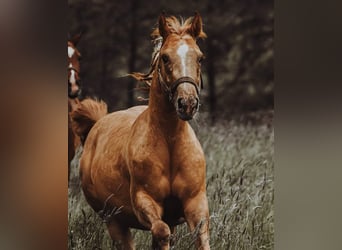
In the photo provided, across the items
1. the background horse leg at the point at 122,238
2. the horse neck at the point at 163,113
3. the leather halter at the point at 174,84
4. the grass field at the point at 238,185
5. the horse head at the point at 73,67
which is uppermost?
the horse head at the point at 73,67

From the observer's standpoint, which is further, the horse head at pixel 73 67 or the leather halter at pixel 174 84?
the horse head at pixel 73 67

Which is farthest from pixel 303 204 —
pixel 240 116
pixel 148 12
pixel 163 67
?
pixel 148 12

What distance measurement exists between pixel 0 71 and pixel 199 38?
2.78 ft

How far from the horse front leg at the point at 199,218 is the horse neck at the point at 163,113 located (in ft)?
0.96

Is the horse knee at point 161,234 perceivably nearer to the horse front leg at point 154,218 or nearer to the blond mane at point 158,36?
the horse front leg at point 154,218

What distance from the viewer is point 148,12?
2.41 metres

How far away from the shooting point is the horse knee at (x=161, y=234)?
2.36 meters

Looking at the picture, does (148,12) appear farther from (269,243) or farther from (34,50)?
(269,243)

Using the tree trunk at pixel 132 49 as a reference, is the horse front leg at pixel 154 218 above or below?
below

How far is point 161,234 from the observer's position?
2.37 m

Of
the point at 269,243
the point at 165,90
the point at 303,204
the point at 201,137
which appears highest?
the point at 165,90

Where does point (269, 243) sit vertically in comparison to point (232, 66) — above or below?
below

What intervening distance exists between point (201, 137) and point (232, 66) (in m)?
0.32

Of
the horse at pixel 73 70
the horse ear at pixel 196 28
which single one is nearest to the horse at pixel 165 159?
the horse ear at pixel 196 28
